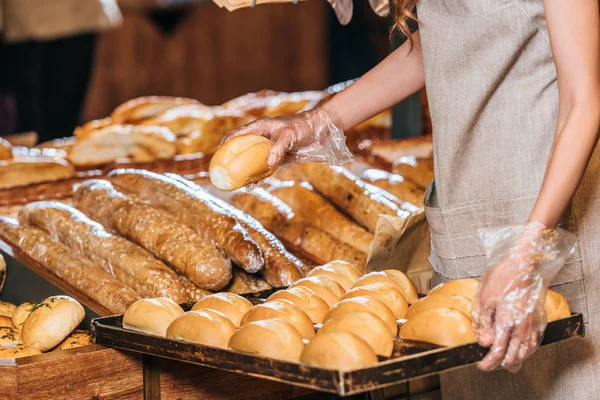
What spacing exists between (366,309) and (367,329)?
0.12 m

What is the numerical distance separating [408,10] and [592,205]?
1.80 ft

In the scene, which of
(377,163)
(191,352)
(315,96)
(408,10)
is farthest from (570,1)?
(315,96)

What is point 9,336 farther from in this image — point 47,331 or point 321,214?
point 321,214

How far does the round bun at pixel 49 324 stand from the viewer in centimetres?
211

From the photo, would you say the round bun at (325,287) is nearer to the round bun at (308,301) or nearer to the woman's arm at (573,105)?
the round bun at (308,301)

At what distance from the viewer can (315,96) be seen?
477cm

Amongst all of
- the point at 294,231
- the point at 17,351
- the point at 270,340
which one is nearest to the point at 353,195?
the point at 294,231

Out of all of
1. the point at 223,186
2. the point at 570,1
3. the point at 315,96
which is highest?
the point at 315,96

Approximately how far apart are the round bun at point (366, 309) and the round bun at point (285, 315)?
4cm

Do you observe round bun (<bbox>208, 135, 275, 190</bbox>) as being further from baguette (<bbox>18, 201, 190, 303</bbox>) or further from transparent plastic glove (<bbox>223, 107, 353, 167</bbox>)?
baguette (<bbox>18, 201, 190, 303</bbox>)

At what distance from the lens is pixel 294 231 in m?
2.92

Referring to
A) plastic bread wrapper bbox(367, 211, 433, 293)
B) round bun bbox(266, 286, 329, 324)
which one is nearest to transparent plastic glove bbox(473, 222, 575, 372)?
round bun bbox(266, 286, 329, 324)

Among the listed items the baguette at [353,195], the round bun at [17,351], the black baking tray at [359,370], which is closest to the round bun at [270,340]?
the black baking tray at [359,370]

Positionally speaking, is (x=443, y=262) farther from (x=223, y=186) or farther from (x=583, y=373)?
(x=223, y=186)
